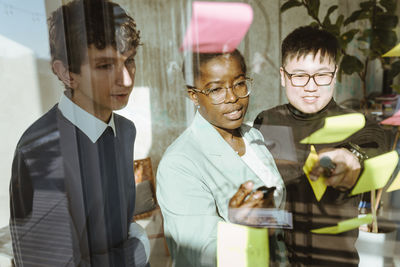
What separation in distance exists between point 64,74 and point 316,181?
0.76m

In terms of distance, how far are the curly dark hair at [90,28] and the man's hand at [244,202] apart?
0.49 meters

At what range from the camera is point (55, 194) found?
0.80 meters

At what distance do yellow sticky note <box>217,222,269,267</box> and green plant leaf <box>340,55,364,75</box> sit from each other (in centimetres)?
47

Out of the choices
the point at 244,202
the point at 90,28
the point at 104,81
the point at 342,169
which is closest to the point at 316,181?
the point at 342,169

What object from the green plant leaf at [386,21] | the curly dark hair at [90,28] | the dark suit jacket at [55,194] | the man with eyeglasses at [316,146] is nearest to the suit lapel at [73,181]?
the dark suit jacket at [55,194]

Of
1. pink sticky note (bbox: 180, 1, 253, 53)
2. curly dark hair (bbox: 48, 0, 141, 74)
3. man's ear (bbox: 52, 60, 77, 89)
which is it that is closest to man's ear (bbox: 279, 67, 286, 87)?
pink sticky note (bbox: 180, 1, 253, 53)

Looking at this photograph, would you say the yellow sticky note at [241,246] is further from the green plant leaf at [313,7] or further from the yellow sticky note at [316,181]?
the green plant leaf at [313,7]

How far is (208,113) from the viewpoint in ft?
2.46

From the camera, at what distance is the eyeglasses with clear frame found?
70 centimetres

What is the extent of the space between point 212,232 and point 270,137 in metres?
0.31

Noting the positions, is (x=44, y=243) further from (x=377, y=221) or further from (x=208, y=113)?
(x=377, y=221)

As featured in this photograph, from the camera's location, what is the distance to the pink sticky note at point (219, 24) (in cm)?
70

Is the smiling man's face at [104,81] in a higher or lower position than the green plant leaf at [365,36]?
lower

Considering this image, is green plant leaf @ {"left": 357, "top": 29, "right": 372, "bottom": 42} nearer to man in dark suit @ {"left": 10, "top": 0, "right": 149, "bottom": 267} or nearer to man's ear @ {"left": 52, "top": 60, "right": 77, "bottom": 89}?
man in dark suit @ {"left": 10, "top": 0, "right": 149, "bottom": 267}
